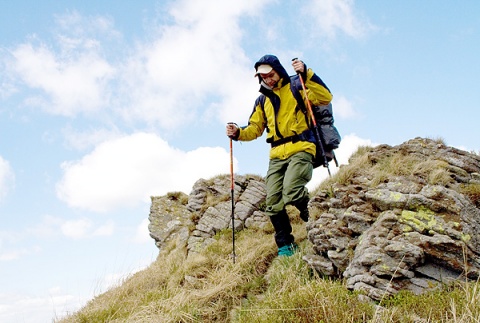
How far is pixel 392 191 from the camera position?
21.1ft

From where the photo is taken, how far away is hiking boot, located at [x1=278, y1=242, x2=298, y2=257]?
7.68 m

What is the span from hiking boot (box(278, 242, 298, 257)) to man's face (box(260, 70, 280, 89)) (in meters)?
3.05

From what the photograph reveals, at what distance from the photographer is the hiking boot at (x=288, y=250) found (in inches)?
303

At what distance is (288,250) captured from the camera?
780cm

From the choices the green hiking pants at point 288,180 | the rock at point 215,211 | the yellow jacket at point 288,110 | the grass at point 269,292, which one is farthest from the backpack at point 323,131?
the rock at point 215,211

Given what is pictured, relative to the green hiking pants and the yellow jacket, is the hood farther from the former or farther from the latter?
the green hiking pants

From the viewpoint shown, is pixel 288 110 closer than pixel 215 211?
Yes

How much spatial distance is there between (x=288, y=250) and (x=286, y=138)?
210cm

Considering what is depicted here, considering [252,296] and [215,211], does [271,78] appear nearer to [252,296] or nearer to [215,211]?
[252,296]

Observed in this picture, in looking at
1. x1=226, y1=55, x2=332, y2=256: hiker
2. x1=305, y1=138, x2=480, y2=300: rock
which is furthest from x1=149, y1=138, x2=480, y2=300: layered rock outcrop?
x1=226, y1=55, x2=332, y2=256: hiker

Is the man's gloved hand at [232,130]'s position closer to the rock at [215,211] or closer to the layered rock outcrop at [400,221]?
the layered rock outcrop at [400,221]

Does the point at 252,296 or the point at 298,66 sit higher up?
the point at 298,66

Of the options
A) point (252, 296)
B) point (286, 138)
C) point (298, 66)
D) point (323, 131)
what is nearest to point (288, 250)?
point (252, 296)

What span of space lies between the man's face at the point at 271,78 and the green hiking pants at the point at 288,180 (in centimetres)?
143
